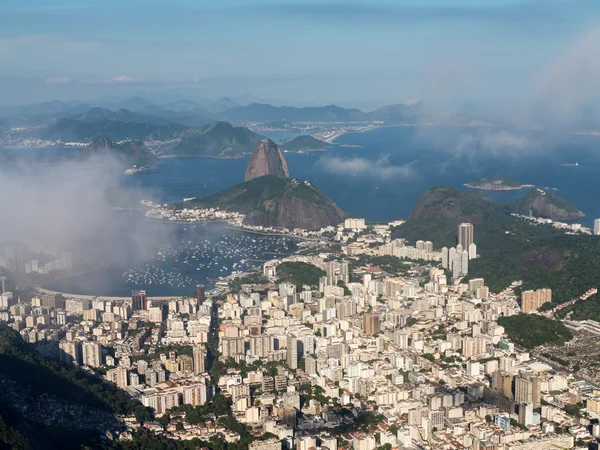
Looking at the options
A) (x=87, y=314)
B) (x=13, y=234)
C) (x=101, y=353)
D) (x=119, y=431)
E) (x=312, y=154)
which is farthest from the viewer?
(x=312, y=154)

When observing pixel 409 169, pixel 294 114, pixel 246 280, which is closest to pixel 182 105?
pixel 294 114

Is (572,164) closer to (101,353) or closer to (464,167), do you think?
(464,167)

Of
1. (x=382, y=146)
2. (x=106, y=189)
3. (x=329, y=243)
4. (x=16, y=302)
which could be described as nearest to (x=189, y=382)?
(x=16, y=302)

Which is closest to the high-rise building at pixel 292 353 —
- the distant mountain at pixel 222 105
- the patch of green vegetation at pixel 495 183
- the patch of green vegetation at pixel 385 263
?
the patch of green vegetation at pixel 385 263

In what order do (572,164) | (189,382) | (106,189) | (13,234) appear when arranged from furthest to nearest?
1. (572,164)
2. (106,189)
3. (13,234)
4. (189,382)

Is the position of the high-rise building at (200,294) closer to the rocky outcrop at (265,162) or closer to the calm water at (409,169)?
the calm water at (409,169)

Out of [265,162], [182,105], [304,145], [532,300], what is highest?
[182,105]

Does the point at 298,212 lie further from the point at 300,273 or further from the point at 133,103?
the point at 133,103
